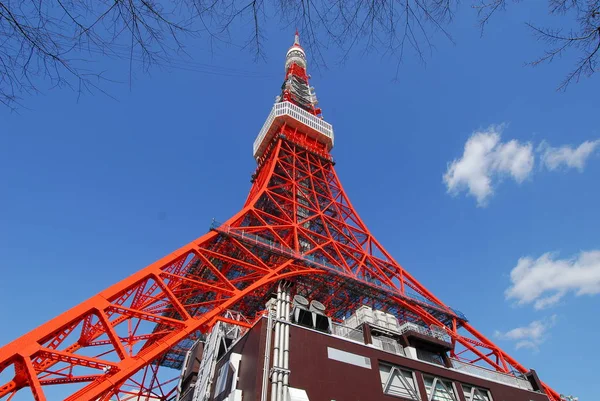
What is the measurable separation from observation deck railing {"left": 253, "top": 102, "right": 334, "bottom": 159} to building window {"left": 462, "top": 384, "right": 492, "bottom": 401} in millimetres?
23536

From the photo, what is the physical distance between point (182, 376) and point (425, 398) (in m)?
11.3

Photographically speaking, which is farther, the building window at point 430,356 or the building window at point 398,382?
the building window at point 430,356

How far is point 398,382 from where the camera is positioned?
13.4m

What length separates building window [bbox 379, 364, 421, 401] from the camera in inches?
508

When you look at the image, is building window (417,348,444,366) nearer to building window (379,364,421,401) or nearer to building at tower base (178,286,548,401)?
building at tower base (178,286,548,401)

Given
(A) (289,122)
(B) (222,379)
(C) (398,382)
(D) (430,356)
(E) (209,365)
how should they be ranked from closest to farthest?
(B) (222,379), (C) (398,382), (E) (209,365), (D) (430,356), (A) (289,122)

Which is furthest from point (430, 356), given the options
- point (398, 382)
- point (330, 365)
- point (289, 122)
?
point (289, 122)

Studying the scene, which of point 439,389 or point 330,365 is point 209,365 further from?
point 439,389

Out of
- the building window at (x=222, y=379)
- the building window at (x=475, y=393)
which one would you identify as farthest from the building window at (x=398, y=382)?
the building window at (x=222, y=379)

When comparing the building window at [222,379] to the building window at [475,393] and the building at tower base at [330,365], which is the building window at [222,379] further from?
the building window at [475,393]

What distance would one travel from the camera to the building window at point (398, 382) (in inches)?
508

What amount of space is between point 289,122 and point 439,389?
78.6 ft

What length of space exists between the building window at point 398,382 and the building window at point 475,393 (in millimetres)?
3207

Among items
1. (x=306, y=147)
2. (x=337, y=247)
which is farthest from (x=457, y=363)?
(x=306, y=147)
